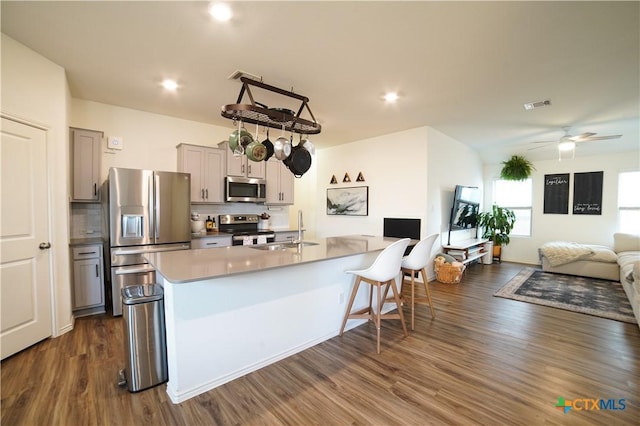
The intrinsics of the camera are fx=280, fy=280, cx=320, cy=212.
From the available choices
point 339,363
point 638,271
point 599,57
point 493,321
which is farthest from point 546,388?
point 599,57

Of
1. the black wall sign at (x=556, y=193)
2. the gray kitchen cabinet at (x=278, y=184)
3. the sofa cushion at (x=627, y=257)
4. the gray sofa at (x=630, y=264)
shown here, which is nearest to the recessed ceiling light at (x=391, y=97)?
the gray kitchen cabinet at (x=278, y=184)

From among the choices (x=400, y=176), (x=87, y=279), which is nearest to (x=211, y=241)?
(x=87, y=279)

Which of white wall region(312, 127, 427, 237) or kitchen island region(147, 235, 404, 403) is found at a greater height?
white wall region(312, 127, 427, 237)

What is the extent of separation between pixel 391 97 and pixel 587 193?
5587mm

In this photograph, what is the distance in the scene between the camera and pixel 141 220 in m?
3.54

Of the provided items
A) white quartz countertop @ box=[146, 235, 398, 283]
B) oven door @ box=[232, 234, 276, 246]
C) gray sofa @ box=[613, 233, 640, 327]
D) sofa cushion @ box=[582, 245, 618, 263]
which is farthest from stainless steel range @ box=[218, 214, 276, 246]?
sofa cushion @ box=[582, 245, 618, 263]

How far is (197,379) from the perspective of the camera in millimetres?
1995

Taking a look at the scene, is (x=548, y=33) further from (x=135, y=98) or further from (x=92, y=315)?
(x=92, y=315)

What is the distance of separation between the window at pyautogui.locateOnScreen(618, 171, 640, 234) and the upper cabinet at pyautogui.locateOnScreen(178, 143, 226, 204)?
786 centimetres

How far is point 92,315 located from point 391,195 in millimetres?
4814

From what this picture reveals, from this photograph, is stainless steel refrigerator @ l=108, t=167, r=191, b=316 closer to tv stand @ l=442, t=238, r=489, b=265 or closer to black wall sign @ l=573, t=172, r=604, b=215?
tv stand @ l=442, t=238, r=489, b=265

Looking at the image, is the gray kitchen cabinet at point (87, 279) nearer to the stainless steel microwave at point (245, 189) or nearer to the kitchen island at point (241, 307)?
the kitchen island at point (241, 307)

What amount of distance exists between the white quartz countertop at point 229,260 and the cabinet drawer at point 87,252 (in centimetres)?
157

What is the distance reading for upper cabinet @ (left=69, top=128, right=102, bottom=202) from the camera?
11.3 ft
